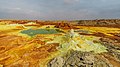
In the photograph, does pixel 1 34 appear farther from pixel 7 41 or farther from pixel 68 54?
pixel 68 54

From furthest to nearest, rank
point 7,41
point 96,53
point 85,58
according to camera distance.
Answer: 1. point 7,41
2. point 96,53
3. point 85,58

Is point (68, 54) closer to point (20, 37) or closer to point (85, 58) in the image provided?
point (85, 58)

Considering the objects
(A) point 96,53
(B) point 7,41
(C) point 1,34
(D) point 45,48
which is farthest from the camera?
(C) point 1,34

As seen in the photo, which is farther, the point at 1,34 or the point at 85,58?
the point at 1,34

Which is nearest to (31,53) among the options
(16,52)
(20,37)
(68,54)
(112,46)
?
(16,52)

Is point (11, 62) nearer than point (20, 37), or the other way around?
point (11, 62)

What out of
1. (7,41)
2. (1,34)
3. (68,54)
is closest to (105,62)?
(68,54)

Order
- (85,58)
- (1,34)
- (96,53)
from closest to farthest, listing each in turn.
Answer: (85,58) → (96,53) → (1,34)

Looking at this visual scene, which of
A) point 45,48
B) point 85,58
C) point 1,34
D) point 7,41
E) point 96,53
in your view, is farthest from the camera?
point 1,34
